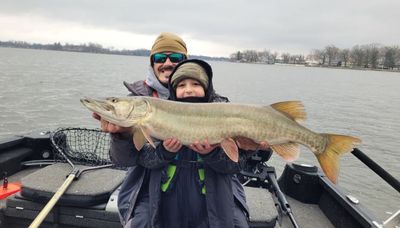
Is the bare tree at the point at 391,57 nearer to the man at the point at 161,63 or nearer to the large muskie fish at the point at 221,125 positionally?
the man at the point at 161,63

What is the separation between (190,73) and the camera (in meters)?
2.99

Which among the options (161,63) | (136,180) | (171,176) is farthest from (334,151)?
(161,63)

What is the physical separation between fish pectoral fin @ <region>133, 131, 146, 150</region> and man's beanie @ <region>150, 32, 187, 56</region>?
1281 millimetres

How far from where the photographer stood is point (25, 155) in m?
5.39

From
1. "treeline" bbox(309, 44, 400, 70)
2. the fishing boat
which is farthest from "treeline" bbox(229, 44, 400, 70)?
the fishing boat

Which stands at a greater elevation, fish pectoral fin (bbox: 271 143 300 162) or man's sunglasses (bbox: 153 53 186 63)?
man's sunglasses (bbox: 153 53 186 63)

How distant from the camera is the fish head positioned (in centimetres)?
277

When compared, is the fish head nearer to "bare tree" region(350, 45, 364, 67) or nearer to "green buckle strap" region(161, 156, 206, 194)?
"green buckle strap" region(161, 156, 206, 194)

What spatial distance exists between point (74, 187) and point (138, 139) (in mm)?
1412

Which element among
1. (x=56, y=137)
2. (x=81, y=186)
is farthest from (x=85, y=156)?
(x=81, y=186)

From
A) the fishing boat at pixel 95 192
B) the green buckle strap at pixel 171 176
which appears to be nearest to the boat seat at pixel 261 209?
the fishing boat at pixel 95 192

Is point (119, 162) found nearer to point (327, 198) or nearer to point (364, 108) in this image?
point (327, 198)

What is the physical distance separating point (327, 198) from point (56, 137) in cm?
431

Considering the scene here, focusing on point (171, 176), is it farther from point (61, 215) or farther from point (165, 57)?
point (61, 215)
